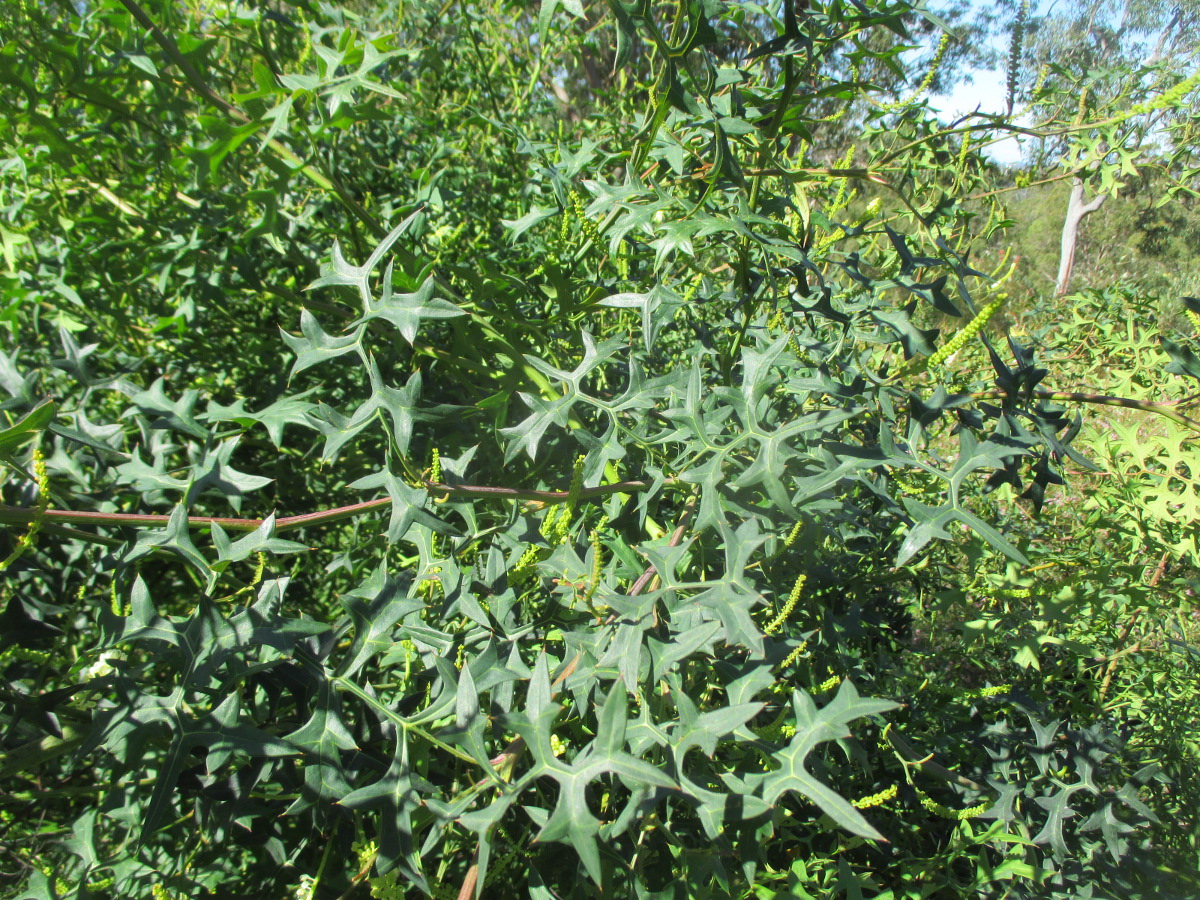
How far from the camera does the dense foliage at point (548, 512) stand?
0.58 meters

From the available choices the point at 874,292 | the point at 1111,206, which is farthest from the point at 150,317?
the point at 1111,206

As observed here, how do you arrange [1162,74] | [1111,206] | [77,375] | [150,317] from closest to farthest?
1. [77,375]
2. [1162,74]
3. [150,317]
4. [1111,206]

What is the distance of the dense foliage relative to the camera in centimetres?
58

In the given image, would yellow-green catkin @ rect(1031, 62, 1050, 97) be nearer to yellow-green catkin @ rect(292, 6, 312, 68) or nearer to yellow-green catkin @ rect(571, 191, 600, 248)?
yellow-green catkin @ rect(571, 191, 600, 248)

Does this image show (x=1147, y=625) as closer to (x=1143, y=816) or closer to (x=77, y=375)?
(x=1143, y=816)

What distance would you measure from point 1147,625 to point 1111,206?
8.16 metres

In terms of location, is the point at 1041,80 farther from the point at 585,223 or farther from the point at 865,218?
the point at 585,223

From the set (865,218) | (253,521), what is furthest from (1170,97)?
(253,521)

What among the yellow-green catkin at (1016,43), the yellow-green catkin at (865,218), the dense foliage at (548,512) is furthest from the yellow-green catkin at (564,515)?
the yellow-green catkin at (1016,43)

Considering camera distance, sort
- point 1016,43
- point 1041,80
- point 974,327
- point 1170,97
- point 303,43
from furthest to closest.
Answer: point 1016,43 < point 303,43 < point 1041,80 < point 1170,97 < point 974,327

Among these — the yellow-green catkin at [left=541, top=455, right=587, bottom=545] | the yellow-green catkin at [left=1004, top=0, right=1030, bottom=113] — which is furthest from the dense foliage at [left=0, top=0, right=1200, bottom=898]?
the yellow-green catkin at [left=1004, top=0, right=1030, bottom=113]

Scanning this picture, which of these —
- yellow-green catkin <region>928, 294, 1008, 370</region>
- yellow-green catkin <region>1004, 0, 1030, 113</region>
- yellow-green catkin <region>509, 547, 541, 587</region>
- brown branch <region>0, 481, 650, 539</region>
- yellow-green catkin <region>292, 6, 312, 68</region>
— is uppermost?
yellow-green catkin <region>1004, 0, 1030, 113</region>

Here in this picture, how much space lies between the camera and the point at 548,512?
0.76 metres

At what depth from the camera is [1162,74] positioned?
112 cm
